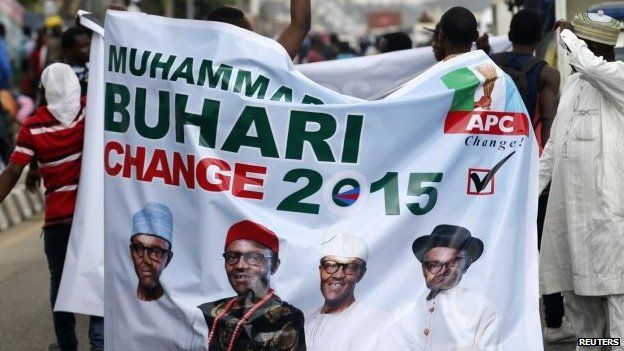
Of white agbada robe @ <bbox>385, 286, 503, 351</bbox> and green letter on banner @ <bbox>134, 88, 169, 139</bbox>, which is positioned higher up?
green letter on banner @ <bbox>134, 88, 169, 139</bbox>

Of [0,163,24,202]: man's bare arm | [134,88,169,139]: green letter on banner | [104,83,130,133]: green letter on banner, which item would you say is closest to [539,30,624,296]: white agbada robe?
[134,88,169,139]: green letter on banner

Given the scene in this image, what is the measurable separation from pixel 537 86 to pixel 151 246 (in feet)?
9.76

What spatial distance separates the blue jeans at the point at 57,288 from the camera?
739 cm

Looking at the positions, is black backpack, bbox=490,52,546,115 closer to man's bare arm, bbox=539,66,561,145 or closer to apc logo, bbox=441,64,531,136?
man's bare arm, bbox=539,66,561,145

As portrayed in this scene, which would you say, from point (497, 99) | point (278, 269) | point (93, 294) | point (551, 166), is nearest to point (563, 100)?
point (551, 166)

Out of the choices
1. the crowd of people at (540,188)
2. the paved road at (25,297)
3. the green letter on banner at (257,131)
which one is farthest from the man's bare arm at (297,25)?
the paved road at (25,297)

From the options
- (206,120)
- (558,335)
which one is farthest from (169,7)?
(206,120)

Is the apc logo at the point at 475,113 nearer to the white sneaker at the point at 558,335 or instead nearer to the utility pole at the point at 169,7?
the white sneaker at the point at 558,335

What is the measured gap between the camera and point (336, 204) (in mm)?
5617

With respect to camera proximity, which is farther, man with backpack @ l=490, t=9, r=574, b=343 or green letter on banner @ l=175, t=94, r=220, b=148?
man with backpack @ l=490, t=9, r=574, b=343

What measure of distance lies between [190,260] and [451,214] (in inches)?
40.8

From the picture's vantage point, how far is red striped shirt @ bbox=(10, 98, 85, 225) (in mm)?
7273

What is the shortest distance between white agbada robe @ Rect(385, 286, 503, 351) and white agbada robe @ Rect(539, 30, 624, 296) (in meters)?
1.08

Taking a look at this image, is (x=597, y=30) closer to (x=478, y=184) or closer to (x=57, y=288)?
(x=478, y=184)
